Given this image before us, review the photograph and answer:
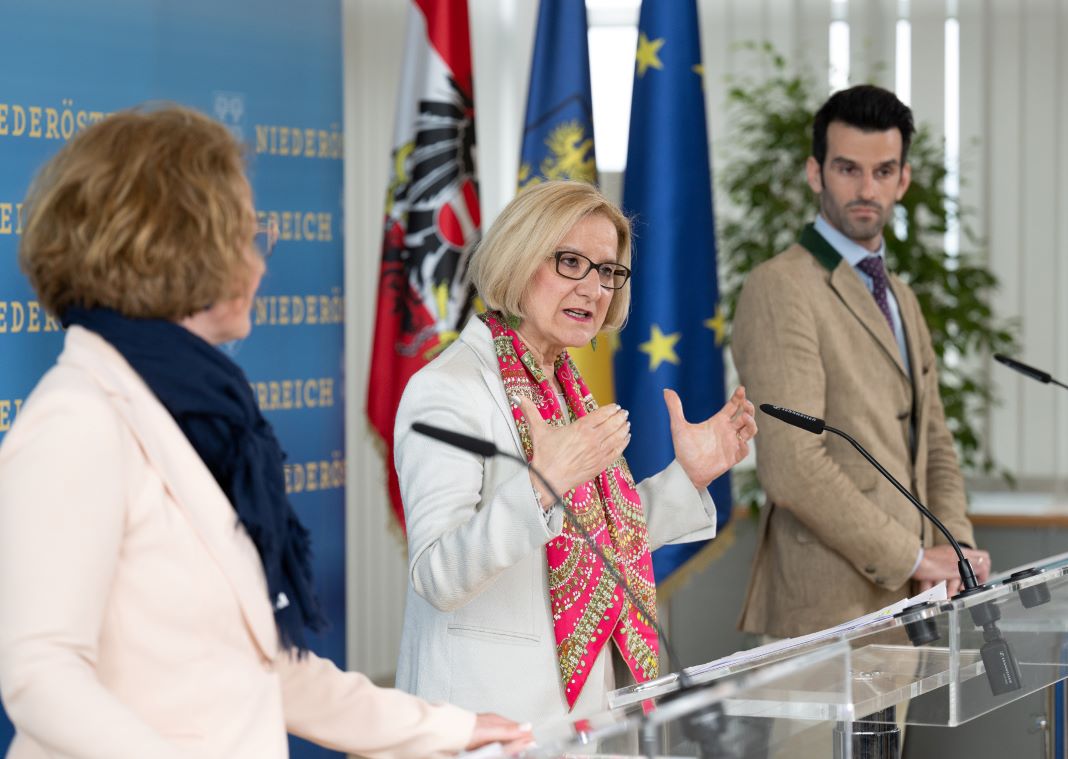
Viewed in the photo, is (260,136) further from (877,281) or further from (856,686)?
(856,686)

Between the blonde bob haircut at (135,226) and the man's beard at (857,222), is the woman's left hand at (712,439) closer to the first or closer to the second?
the man's beard at (857,222)

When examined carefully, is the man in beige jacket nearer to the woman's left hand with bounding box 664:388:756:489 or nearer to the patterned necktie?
the patterned necktie

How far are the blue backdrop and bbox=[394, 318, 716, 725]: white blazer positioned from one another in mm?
1130

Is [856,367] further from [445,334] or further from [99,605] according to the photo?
[99,605]

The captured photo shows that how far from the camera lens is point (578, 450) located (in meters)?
1.99

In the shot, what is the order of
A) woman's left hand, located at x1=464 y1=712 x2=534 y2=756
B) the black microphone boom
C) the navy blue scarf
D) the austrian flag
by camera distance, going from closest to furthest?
1. the navy blue scarf
2. woman's left hand, located at x1=464 y1=712 x2=534 y2=756
3. the black microphone boom
4. the austrian flag

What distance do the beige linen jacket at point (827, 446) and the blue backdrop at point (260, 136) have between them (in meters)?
1.18

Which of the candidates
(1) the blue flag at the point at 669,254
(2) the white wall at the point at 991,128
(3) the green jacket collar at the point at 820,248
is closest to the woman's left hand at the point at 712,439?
(3) the green jacket collar at the point at 820,248

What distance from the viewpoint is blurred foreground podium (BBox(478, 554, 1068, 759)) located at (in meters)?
1.37

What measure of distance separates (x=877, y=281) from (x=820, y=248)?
162mm

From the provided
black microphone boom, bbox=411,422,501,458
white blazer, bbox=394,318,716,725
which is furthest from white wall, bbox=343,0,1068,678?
black microphone boom, bbox=411,422,501,458

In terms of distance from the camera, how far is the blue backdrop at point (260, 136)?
2.92m

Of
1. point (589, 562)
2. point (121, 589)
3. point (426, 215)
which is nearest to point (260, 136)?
point (426, 215)

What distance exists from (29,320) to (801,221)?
2626mm
